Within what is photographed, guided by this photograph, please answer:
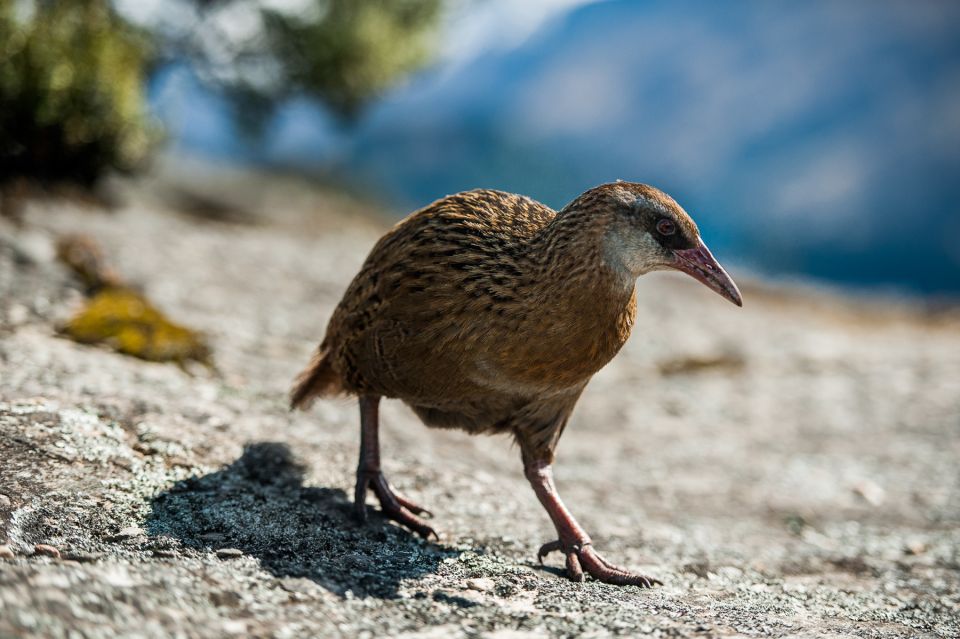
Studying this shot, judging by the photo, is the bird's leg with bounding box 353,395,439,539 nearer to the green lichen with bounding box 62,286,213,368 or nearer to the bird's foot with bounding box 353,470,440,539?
the bird's foot with bounding box 353,470,440,539

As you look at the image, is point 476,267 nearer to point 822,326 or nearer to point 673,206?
point 673,206

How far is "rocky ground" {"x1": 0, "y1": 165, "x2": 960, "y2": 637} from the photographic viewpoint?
2908 mm

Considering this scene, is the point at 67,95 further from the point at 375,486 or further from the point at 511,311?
the point at 511,311

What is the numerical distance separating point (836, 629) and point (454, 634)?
1.50 metres

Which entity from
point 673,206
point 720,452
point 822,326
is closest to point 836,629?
point 673,206

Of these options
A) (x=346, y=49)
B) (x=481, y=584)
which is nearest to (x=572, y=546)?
(x=481, y=584)

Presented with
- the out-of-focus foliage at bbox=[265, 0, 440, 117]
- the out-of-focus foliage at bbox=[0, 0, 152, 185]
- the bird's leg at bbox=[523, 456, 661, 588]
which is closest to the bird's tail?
the bird's leg at bbox=[523, 456, 661, 588]

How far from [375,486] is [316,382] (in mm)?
786

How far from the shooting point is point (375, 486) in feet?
13.4

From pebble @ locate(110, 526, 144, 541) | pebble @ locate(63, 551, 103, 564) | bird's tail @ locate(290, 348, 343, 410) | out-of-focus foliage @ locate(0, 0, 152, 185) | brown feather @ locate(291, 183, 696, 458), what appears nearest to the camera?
pebble @ locate(63, 551, 103, 564)

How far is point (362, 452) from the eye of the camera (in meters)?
4.15

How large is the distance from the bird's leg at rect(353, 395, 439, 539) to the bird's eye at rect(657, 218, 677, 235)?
1.62 metres

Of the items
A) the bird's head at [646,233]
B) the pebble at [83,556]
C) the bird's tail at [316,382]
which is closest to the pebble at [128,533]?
the pebble at [83,556]

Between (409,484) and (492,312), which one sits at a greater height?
(492,312)
